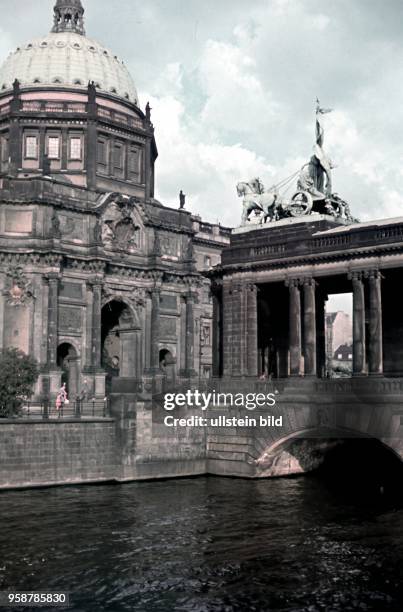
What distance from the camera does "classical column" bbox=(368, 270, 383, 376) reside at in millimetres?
50688

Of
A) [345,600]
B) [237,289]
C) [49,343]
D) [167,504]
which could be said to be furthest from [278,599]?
[49,343]

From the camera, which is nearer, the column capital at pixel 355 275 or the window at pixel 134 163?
the column capital at pixel 355 275

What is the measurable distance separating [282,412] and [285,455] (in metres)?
4.44

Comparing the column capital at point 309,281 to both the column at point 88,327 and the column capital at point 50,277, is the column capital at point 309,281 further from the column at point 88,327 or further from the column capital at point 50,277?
the column at point 88,327

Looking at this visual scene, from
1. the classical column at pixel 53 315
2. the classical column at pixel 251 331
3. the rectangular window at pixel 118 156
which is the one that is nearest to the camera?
the classical column at pixel 251 331

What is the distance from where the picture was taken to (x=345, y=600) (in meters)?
26.3

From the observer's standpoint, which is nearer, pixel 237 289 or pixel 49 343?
pixel 237 289

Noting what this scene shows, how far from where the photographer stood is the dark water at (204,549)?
26.7m

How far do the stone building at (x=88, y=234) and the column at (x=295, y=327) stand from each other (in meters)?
24.9

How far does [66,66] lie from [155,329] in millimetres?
31363

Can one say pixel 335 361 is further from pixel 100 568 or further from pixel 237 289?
pixel 100 568

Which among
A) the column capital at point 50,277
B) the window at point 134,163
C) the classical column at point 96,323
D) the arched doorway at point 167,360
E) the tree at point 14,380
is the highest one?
the window at point 134,163

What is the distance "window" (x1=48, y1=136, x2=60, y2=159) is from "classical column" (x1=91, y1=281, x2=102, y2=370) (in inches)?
695

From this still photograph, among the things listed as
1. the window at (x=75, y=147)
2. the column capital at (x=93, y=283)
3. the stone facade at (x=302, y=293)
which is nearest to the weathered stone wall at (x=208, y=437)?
the stone facade at (x=302, y=293)
